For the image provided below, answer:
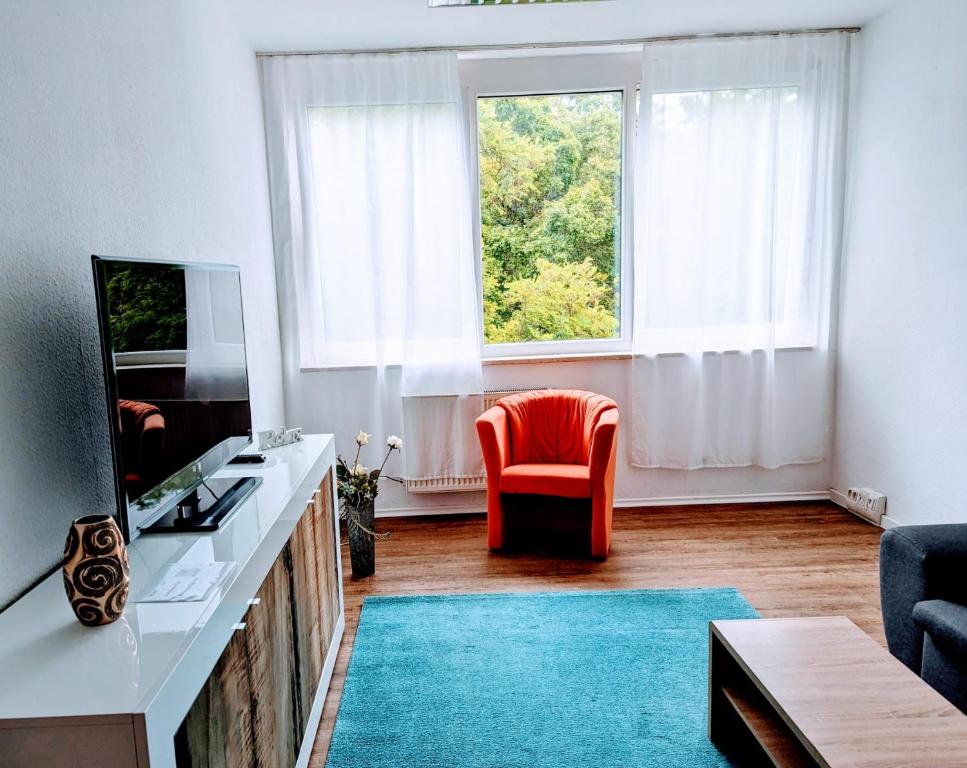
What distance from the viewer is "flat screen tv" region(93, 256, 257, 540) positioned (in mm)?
1464

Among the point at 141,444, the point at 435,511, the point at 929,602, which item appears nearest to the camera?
the point at 141,444

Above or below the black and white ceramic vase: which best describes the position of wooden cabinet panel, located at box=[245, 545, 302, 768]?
below

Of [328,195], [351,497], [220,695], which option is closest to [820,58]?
[328,195]

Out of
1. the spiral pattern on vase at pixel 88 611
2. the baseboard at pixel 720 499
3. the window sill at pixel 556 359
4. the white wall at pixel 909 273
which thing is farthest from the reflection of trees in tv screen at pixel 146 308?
the white wall at pixel 909 273

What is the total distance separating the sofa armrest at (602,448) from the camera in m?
3.23

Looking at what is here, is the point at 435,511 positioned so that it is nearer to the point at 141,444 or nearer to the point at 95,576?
the point at 141,444

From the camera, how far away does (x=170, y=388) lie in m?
1.70

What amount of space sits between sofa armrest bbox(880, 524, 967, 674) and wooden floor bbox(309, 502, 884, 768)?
531 millimetres

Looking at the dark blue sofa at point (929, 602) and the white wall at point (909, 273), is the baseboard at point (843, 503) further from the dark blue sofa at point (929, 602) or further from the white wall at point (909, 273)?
the dark blue sofa at point (929, 602)

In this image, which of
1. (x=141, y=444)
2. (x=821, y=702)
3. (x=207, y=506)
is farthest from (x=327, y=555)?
(x=821, y=702)

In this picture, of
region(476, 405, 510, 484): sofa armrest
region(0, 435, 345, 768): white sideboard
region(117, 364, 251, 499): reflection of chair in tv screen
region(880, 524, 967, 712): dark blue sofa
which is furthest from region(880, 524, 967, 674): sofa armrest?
region(117, 364, 251, 499): reflection of chair in tv screen

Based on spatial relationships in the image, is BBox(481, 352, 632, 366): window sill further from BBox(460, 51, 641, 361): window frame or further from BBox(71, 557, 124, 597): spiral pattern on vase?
BBox(71, 557, 124, 597): spiral pattern on vase

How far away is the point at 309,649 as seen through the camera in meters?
2.04

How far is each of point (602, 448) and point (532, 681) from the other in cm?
121
